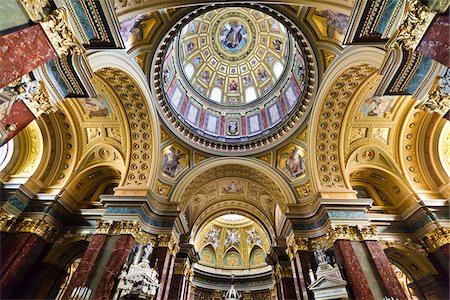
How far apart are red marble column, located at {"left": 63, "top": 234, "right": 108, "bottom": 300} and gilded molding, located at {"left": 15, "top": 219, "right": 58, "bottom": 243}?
7.76 feet

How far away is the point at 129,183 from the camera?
38.2 feet

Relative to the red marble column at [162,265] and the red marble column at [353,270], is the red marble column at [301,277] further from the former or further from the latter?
the red marble column at [162,265]

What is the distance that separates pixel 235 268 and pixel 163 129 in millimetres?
18138

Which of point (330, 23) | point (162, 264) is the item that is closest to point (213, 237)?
point (162, 264)

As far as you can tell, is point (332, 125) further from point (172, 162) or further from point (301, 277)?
point (172, 162)

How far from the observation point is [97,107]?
37.0ft

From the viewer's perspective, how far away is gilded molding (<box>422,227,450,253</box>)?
30.2ft

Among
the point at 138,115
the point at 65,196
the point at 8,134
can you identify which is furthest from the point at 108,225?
the point at 8,134

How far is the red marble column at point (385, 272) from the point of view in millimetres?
7841

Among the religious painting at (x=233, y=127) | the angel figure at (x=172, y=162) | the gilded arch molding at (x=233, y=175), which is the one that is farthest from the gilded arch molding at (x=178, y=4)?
the religious painting at (x=233, y=127)

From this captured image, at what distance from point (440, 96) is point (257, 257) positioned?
23960mm

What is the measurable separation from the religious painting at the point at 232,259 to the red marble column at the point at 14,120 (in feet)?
78.5

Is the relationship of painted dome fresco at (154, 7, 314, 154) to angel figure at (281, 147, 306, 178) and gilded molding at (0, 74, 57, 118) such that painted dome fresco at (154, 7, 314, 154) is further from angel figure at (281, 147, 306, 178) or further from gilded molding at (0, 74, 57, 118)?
gilded molding at (0, 74, 57, 118)

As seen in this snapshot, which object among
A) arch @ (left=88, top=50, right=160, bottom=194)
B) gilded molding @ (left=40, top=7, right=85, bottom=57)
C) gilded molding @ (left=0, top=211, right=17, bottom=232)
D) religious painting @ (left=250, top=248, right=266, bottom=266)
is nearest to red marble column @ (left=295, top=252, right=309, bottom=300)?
arch @ (left=88, top=50, right=160, bottom=194)
